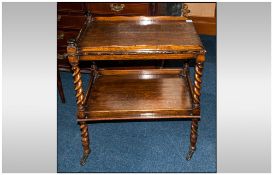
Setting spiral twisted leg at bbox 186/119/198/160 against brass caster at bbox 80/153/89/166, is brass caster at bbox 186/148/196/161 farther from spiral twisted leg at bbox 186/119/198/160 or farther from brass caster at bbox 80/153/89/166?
brass caster at bbox 80/153/89/166

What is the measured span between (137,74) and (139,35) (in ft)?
2.11

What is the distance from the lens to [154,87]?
106 inches

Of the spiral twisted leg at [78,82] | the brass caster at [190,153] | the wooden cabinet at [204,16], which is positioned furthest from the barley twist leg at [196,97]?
the wooden cabinet at [204,16]

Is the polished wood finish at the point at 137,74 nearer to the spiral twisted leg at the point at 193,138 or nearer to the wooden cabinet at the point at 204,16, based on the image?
the spiral twisted leg at the point at 193,138

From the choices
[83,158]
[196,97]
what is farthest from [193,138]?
[83,158]

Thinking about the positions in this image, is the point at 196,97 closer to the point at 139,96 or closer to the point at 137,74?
the point at 139,96

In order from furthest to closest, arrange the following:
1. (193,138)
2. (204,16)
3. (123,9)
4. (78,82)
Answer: (204,16), (123,9), (193,138), (78,82)

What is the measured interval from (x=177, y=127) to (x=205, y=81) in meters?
0.95

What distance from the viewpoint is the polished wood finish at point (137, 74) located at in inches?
81.0

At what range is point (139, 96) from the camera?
2553 mm

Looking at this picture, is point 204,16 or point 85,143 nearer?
point 85,143

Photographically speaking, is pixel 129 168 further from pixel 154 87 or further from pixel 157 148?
pixel 154 87

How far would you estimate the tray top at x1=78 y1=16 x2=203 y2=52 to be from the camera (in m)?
2.06

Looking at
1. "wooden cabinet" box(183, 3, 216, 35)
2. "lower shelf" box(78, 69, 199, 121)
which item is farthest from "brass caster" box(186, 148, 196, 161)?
"wooden cabinet" box(183, 3, 216, 35)
